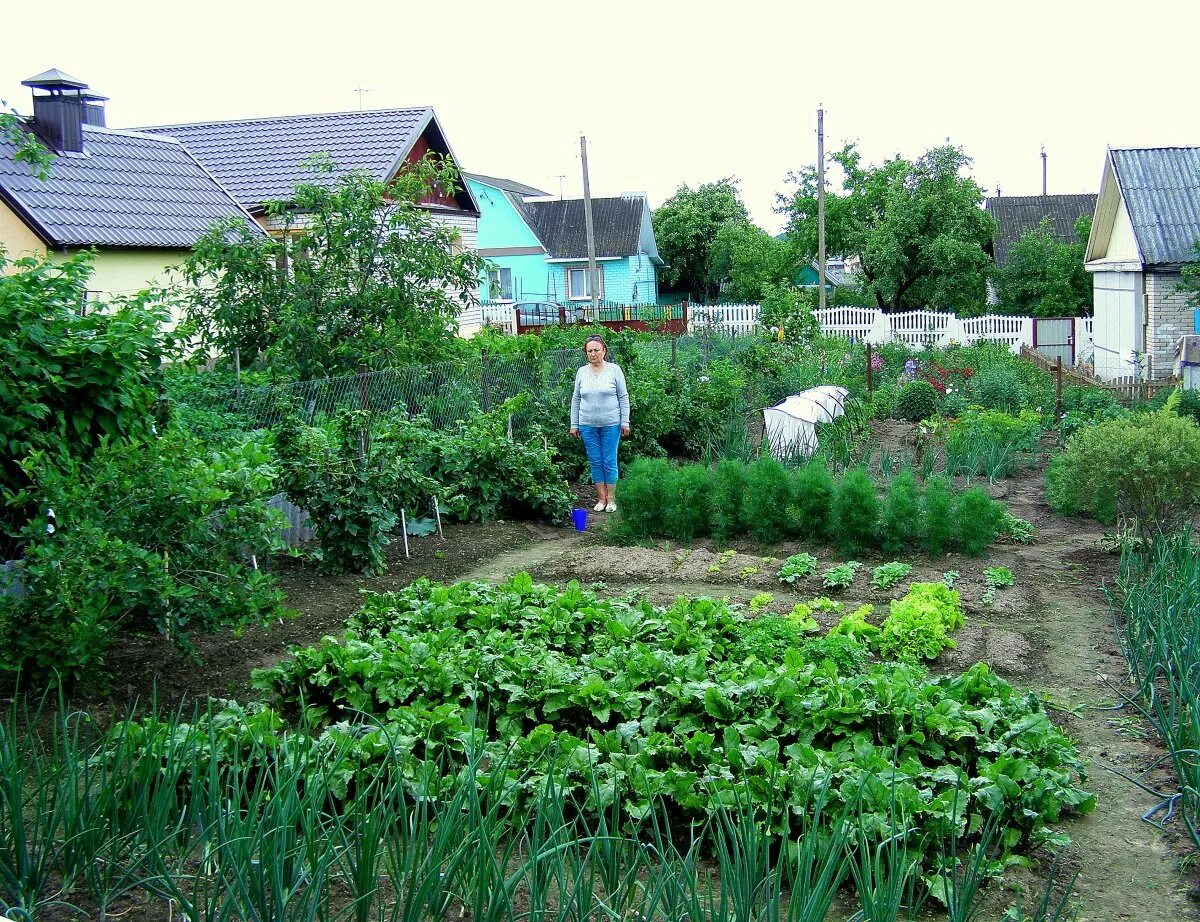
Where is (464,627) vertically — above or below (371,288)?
below

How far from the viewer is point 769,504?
9289mm

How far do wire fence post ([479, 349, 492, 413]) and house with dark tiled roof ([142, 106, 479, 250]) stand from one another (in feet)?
25.1

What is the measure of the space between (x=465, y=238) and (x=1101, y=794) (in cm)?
2016

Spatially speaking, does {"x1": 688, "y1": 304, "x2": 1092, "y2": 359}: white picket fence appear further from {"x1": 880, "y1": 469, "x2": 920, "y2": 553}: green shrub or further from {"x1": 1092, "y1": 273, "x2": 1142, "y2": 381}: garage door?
{"x1": 880, "y1": 469, "x2": 920, "y2": 553}: green shrub

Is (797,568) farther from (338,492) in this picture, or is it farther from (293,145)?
(293,145)

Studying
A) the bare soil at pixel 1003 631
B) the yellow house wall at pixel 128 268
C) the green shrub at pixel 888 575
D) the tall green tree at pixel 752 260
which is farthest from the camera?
the tall green tree at pixel 752 260

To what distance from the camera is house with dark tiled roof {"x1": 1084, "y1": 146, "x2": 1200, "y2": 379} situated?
2259 cm

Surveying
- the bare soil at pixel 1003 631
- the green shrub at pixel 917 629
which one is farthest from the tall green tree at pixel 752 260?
the green shrub at pixel 917 629

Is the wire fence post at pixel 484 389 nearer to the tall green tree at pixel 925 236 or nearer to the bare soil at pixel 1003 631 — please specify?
the bare soil at pixel 1003 631

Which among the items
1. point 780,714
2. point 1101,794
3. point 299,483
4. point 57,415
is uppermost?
point 57,415

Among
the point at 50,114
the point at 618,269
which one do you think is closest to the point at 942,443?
the point at 50,114

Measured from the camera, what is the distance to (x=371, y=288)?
1175cm

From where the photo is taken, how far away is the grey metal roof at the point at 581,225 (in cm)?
4850

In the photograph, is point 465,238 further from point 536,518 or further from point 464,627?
point 464,627
